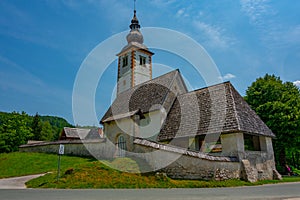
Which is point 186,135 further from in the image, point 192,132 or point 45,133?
point 45,133

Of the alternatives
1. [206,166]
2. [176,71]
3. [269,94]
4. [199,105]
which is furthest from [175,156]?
[269,94]

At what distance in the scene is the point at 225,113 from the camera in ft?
51.4

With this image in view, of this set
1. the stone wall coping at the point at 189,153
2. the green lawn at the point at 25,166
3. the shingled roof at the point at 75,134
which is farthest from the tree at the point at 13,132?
the stone wall coping at the point at 189,153

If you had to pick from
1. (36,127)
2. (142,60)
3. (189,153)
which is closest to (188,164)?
(189,153)

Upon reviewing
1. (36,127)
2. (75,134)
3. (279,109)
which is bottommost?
(75,134)

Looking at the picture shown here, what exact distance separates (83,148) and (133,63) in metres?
15.3

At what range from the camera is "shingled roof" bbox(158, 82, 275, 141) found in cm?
1509

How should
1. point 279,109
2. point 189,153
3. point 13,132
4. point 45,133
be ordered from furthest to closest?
point 45,133, point 13,132, point 279,109, point 189,153

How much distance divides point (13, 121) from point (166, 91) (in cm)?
3557

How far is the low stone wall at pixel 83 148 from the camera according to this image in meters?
22.2

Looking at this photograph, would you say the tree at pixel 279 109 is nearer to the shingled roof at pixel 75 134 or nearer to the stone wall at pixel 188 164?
the stone wall at pixel 188 164

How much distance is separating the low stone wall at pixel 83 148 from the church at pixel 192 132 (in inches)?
94.2

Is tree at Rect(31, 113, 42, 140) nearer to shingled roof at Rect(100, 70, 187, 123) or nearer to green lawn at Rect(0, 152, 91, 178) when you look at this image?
green lawn at Rect(0, 152, 91, 178)

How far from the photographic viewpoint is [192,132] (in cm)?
1627
